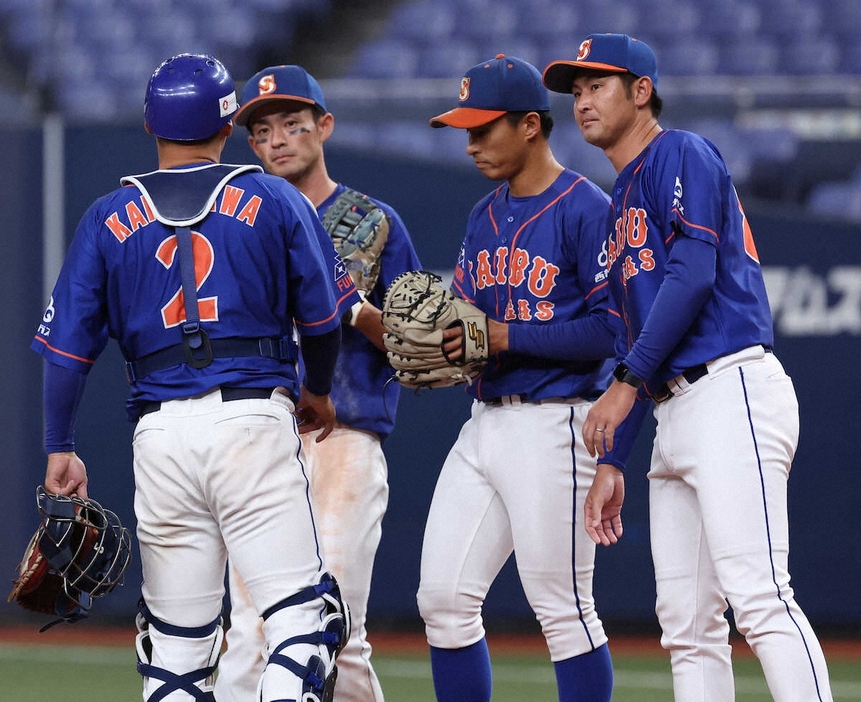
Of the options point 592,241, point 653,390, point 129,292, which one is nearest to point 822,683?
point 653,390

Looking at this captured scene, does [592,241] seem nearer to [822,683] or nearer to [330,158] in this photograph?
[822,683]

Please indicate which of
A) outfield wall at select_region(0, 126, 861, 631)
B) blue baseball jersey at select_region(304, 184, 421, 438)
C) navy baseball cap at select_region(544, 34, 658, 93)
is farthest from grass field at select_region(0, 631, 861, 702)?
navy baseball cap at select_region(544, 34, 658, 93)

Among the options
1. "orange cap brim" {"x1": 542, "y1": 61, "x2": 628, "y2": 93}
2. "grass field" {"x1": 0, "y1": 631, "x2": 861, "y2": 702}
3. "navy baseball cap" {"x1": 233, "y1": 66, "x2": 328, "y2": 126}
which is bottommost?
"grass field" {"x1": 0, "y1": 631, "x2": 861, "y2": 702}

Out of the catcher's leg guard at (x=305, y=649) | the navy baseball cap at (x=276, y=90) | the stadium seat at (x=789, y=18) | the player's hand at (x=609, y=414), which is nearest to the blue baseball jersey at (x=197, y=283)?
the catcher's leg guard at (x=305, y=649)

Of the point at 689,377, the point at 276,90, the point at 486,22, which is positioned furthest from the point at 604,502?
the point at 486,22

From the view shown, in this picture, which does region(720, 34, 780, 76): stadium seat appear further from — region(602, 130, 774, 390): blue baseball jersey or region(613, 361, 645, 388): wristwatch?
region(613, 361, 645, 388): wristwatch

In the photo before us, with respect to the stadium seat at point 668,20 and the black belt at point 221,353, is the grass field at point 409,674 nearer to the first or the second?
the black belt at point 221,353

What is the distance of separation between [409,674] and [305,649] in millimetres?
2823

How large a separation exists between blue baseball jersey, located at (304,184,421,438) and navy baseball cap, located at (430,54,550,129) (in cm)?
48

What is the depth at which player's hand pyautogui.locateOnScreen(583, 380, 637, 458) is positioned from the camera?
3092 millimetres

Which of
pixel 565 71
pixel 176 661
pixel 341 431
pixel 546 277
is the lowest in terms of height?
pixel 176 661

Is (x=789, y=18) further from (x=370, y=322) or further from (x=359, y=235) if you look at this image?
(x=370, y=322)

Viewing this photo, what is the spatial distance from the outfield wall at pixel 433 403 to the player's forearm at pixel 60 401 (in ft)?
11.9

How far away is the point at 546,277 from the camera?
362 centimetres
